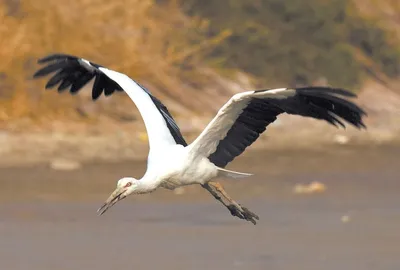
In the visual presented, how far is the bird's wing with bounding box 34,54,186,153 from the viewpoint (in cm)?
968

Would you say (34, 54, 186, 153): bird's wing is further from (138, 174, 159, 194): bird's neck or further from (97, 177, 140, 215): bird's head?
(97, 177, 140, 215): bird's head

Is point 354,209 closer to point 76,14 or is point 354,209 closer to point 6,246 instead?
point 6,246

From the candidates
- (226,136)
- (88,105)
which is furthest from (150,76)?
(226,136)

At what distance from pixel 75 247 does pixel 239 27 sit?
1057 centimetres

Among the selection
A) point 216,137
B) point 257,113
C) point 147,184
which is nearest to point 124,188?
point 147,184

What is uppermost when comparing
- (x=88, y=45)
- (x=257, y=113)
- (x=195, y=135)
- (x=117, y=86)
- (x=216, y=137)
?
(x=88, y=45)

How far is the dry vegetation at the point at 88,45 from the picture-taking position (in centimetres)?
1831

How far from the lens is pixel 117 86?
10914 millimetres

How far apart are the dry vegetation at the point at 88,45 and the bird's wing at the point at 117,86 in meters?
7.14

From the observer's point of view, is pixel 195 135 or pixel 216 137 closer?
pixel 216 137

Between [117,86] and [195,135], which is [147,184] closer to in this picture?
[117,86]

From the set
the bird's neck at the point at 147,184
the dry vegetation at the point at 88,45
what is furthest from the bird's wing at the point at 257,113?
the dry vegetation at the point at 88,45

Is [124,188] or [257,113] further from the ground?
[257,113]

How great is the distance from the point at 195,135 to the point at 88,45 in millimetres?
1906
